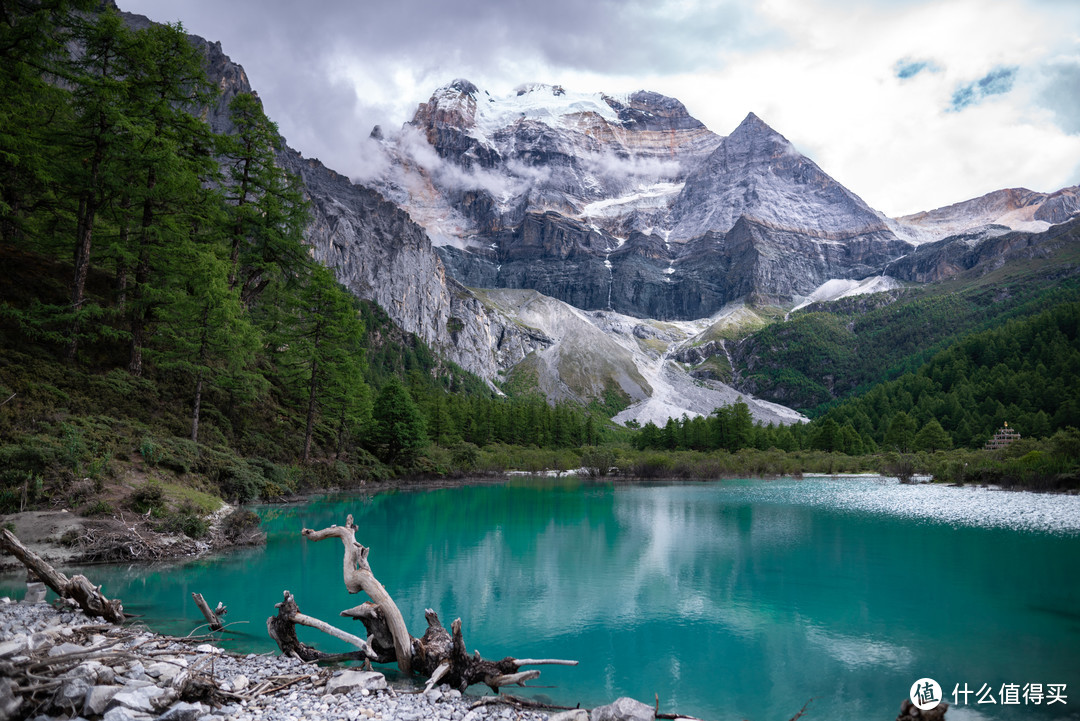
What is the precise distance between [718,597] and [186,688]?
12876 mm

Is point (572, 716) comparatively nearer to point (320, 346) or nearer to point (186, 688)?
point (186, 688)

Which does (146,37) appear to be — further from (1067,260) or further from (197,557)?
(1067,260)

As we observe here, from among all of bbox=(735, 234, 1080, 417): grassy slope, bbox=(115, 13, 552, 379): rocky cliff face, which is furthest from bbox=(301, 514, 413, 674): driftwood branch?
bbox=(735, 234, 1080, 417): grassy slope

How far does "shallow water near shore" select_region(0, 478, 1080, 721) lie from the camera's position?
991 cm

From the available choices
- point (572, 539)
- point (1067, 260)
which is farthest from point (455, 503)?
point (1067, 260)

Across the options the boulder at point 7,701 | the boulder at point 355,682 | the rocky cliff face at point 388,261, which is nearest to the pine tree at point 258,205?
the boulder at point 355,682

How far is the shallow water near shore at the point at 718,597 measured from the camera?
991cm

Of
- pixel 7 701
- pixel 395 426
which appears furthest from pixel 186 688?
pixel 395 426

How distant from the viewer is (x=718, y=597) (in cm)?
1544

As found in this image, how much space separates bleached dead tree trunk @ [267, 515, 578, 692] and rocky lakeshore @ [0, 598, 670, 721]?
1.20 ft

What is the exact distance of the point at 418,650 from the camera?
9.26 m

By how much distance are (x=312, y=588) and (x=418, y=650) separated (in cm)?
741

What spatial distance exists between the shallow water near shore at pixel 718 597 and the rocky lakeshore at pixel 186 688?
5.70 ft

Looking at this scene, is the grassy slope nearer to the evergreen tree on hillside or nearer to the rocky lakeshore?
the evergreen tree on hillside
